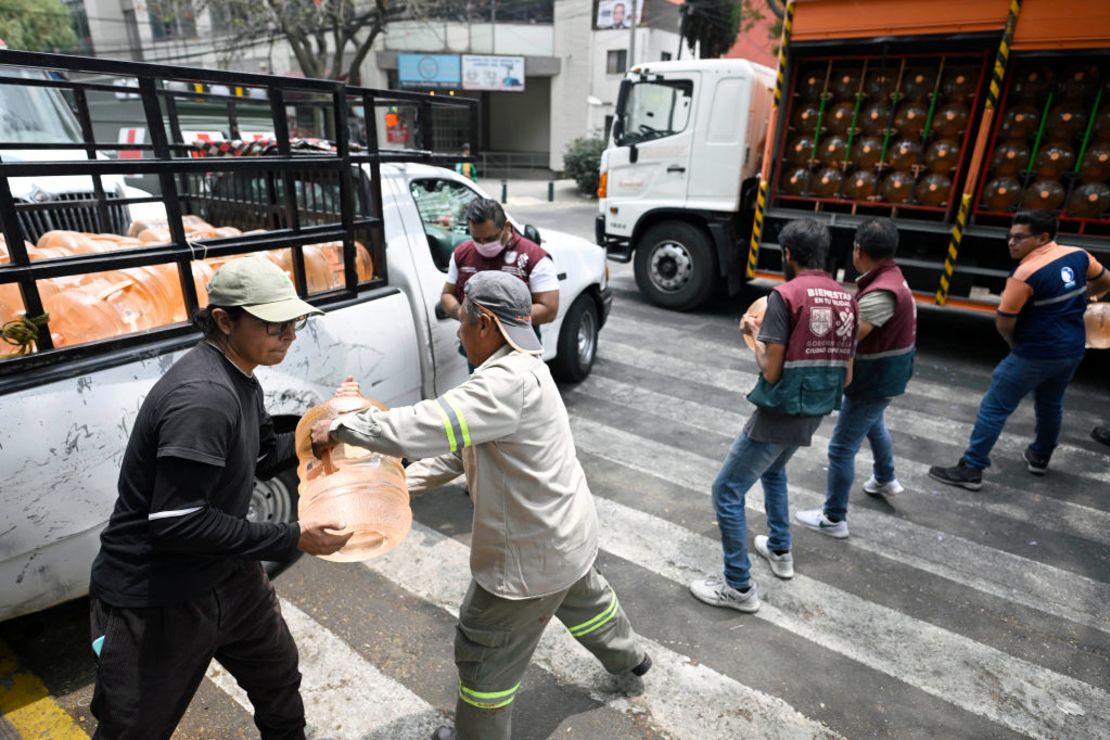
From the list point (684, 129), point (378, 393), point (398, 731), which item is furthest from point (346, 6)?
point (398, 731)

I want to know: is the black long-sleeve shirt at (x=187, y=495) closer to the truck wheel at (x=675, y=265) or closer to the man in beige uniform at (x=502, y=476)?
the man in beige uniform at (x=502, y=476)

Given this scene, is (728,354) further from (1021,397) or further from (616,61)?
(616,61)

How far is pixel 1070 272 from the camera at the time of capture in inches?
161

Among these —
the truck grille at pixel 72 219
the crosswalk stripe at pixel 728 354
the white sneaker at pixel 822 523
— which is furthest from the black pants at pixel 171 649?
the crosswalk stripe at pixel 728 354

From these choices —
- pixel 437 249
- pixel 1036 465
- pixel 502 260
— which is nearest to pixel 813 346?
pixel 502 260

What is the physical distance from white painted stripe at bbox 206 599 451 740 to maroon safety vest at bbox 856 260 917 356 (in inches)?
110

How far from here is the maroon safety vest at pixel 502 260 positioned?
408 centimetres

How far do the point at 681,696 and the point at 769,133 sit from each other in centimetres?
661

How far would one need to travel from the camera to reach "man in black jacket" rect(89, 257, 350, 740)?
5.62 ft

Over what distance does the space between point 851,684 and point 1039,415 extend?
2.90 metres

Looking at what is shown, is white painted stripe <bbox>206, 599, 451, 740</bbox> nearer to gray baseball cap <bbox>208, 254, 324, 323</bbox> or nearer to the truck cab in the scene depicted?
gray baseball cap <bbox>208, 254, 324, 323</bbox>

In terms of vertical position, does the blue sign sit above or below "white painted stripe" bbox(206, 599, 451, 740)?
above

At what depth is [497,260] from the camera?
4160 mm

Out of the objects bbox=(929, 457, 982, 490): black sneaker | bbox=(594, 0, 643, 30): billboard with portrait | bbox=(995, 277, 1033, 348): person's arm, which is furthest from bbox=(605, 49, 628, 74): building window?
bbox=(929, 457, 982, 490): black sneaker
